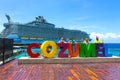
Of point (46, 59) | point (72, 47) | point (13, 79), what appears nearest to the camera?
point (13, 79)

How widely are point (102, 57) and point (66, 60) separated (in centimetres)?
242

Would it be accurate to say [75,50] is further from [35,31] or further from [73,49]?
[35,31]

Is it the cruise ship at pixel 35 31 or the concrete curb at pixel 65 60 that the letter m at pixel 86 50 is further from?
the cruise ship at pixel 35 31

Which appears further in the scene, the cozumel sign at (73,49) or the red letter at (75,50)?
the red letter at (75,50)

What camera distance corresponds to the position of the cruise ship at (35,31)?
81625mm

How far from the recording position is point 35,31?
85.1m

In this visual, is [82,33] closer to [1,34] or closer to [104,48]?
[1,34]

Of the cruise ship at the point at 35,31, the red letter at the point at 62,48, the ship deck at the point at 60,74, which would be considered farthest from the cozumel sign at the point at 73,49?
the cruise ship at the point at 35,31

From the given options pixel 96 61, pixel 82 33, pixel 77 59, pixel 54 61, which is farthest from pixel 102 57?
pixel 82 33

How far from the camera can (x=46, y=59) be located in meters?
15.1

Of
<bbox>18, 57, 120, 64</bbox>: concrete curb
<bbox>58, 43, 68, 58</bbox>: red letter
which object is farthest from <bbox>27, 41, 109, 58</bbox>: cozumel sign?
<bbox>18, 57, 120, 64</bbox>: concrete curb

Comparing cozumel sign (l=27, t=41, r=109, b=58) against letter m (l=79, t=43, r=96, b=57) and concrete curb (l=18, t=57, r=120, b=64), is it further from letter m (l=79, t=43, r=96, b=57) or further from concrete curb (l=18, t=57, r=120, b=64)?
concrete curb (l=18, t=57, r=120, b=64)

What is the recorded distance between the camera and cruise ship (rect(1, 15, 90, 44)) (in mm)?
81625

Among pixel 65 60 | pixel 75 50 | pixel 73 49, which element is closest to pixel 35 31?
pixel 73 49
